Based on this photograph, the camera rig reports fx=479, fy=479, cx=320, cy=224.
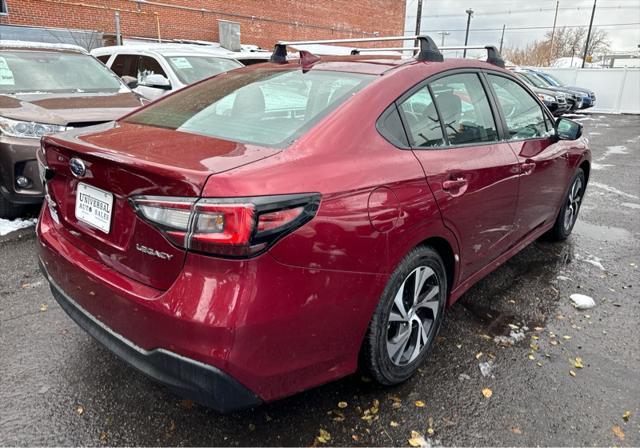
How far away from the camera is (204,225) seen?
1.60 m

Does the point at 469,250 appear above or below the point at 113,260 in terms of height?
below

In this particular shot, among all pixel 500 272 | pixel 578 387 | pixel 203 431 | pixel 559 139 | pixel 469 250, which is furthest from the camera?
pixel 500 272

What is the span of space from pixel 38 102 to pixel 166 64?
3117 mm

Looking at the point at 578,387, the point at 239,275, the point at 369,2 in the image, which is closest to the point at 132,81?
the point at 239,275

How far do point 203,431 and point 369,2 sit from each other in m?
31.8

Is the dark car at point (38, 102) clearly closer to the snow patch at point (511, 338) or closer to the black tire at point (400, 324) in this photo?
the black tire at point (400, 324)

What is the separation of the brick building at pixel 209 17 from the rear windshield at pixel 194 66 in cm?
994

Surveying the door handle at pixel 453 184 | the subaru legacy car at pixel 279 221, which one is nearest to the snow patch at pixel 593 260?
the subaru legacy car at pixel 279 221

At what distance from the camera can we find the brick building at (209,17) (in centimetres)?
1576

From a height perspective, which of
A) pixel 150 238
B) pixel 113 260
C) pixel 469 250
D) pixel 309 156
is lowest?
pixel 469 250

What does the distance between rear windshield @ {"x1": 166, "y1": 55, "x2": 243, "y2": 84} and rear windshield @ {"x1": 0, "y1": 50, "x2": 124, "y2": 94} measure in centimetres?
135

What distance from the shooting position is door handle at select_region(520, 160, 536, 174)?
10.2 feet

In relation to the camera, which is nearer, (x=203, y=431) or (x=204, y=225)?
(x=204, y=225)

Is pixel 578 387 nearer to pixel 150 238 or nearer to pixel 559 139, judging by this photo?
pixel 559 139
